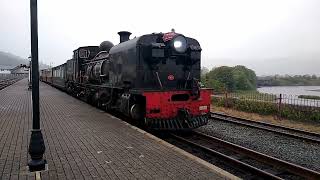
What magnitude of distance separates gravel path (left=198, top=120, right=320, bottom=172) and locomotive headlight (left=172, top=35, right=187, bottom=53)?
122 inches

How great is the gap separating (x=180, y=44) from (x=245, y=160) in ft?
14.5

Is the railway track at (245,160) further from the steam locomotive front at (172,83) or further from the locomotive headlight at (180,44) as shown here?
the locomotive headlight at (180,44)

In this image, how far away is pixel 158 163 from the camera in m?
6.55

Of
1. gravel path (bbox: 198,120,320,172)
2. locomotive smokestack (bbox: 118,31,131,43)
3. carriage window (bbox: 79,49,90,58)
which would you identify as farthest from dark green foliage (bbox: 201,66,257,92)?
gravel path (bbox: 198,120,320,172)

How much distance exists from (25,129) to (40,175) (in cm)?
490

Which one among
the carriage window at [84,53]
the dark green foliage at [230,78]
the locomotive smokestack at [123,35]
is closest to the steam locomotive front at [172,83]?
the locomotive smokestack at [123,35]

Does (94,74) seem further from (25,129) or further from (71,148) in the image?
(71,148)

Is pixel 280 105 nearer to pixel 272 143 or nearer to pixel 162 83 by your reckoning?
pixel 272 143

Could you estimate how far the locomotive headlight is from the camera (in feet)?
35.8

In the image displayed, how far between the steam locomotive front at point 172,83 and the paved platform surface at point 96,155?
3.68 ft

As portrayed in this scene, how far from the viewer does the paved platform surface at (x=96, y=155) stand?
585 centimetres

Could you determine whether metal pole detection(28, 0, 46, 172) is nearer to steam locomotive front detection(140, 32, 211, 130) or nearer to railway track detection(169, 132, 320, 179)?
railway track detection(169, 132, 320, 179)

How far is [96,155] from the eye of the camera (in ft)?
23.3

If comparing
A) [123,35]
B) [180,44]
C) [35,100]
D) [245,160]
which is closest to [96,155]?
[35,100]
